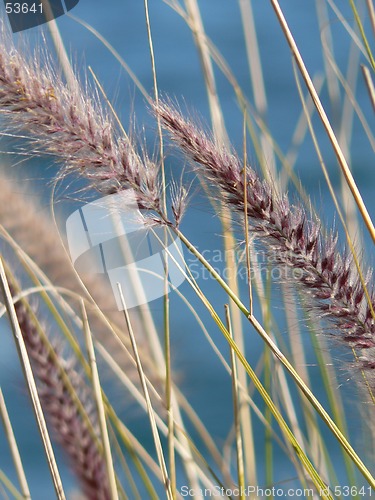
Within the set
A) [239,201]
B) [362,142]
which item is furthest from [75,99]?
[362,142]

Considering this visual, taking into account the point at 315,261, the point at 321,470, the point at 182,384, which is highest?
the point at 315,261

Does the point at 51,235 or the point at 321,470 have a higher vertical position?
the point at 51,235

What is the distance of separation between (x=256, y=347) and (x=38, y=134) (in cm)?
76

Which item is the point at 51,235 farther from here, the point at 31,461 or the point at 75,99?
the point at 31,461

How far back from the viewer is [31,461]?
1146 mm

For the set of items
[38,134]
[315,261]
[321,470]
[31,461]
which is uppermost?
[38,134]

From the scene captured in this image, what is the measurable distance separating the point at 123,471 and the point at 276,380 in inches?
8.8

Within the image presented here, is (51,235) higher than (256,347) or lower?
higher

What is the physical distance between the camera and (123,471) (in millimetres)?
656

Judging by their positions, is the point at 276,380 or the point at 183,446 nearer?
the point at 183,446

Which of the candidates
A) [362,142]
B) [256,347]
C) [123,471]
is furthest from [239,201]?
[362,142]

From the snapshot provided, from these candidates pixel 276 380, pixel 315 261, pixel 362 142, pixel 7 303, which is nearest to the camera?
pixel 7 303

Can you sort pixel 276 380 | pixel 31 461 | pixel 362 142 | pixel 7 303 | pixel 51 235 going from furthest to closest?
pixel 362 142 < pixel 31 461 < pixel 276 380 < pixel 51 235 < pixel 7 303

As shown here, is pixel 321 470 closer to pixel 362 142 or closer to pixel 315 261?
pixel 315 261
